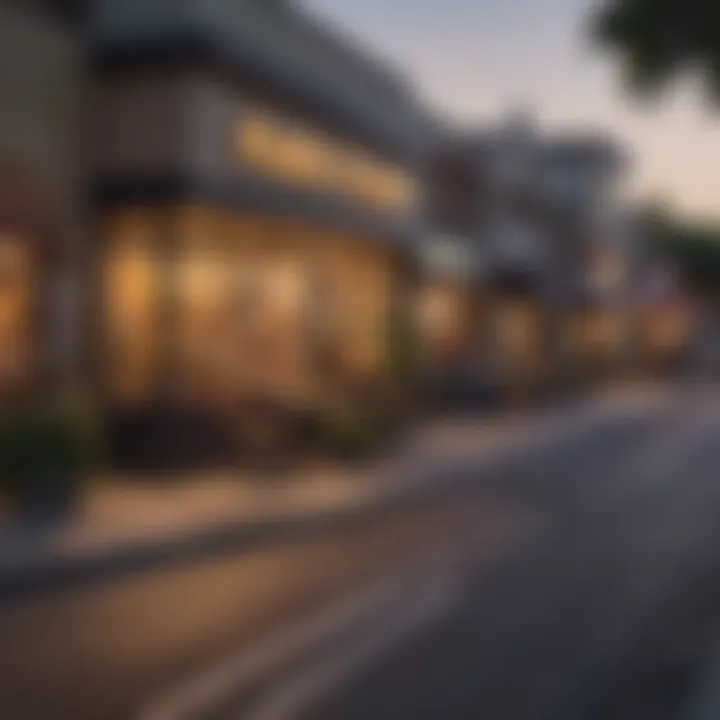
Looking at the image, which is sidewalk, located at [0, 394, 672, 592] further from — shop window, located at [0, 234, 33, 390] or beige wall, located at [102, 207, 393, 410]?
beige wall, located at [102, 207, 393, 410]

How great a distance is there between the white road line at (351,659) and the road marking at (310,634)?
0.15 ft

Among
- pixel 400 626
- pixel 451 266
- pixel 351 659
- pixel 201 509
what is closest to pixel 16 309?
pixel 201 509

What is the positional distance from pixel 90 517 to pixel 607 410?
23948 mm

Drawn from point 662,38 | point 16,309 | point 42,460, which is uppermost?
point 662,38

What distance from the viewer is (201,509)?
15.8 meters

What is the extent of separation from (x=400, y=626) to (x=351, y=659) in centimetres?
112

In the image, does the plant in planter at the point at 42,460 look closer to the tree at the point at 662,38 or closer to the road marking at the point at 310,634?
the road marking at the point at 310,634

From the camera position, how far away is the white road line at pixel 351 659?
25.8 feet

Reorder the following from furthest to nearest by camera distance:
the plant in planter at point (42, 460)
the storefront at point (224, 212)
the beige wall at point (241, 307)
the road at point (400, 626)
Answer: the beige wall at point (241, 307)
the storefront at point (224, 212)
the plant in planter at point (42, 460)
the road at point (400, 626)

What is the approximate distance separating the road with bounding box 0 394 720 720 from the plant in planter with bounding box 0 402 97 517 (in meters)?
2.45

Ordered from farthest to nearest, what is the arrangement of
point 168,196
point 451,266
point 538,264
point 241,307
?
1. point 538,264
2. point 451,266
3. point 241,307
4. point 168,196

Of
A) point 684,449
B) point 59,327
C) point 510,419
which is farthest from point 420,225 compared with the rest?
point 59,327

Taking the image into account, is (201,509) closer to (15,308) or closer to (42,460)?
(42,460)

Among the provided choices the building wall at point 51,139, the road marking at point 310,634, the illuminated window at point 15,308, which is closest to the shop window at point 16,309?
the illuminated window at point 15,308
